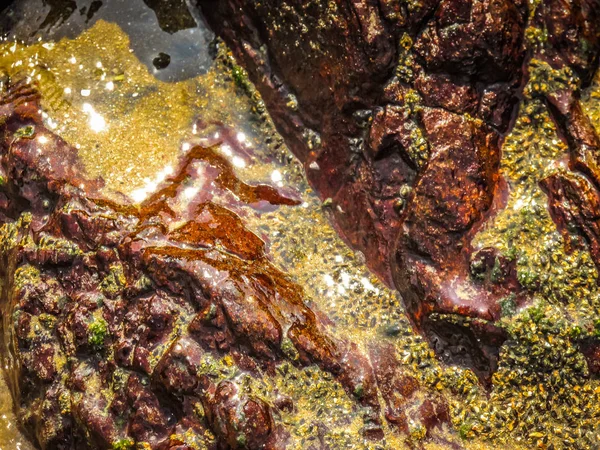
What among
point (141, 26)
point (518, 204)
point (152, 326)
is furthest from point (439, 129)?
point (141, 26)

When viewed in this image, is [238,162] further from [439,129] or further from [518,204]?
[518,204]

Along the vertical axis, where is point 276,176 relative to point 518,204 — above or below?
above

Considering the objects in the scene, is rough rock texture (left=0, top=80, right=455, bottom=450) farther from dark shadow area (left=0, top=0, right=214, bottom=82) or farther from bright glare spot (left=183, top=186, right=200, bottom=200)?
dark shadow area (left=0, top=0, right=214, bottom=82)

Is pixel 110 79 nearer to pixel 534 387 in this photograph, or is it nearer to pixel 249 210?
pixel 249 210

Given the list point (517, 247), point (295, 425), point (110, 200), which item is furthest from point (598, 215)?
point (110, 200)

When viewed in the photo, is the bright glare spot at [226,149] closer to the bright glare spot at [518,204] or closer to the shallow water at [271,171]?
the shallow water at [271,171]

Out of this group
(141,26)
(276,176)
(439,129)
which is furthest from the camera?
(141,26)
